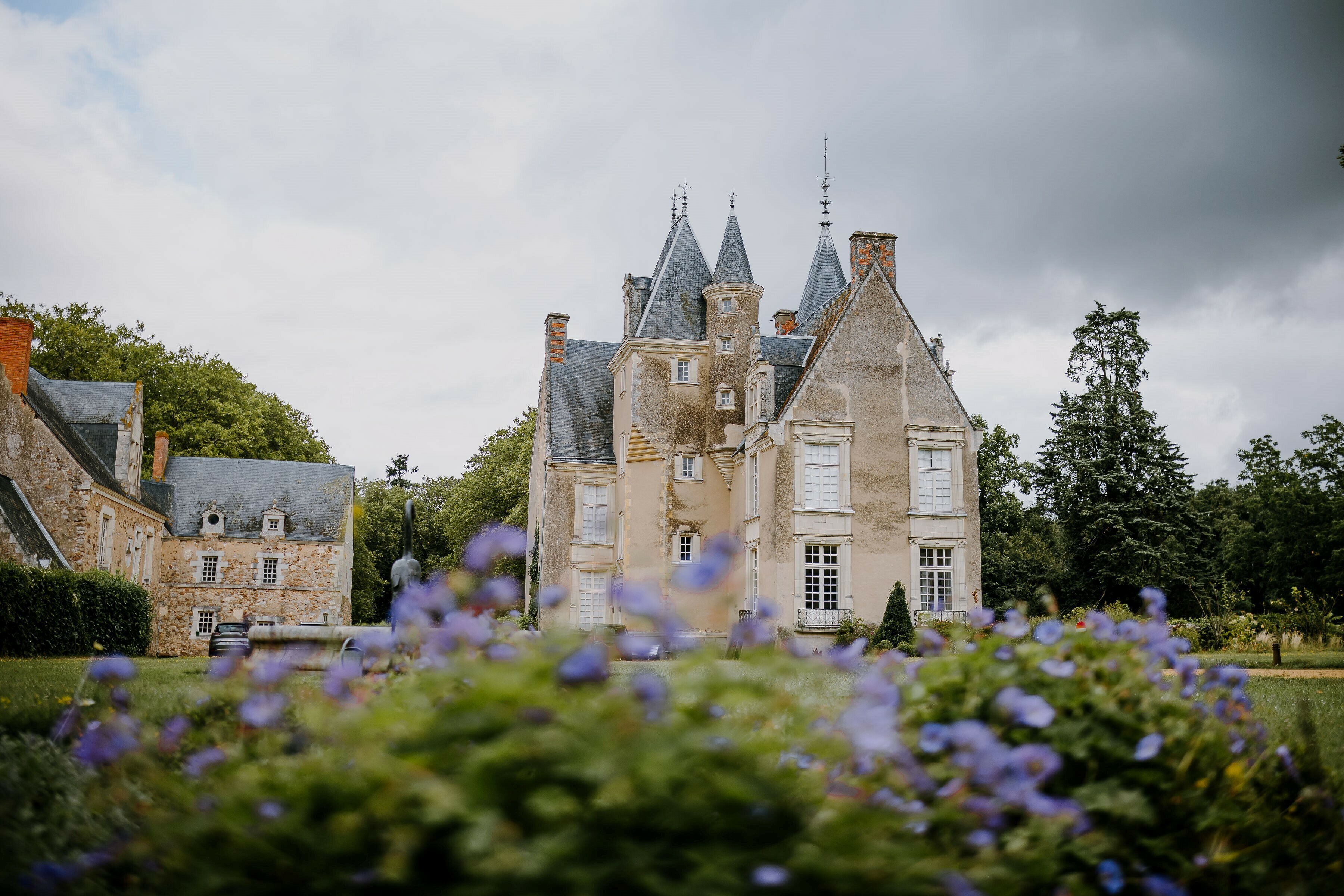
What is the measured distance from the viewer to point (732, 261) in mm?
34031

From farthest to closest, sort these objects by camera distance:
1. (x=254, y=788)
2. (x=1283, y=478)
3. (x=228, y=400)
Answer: (x=228, y=400) → (x=1283, y=478) → (x=254, y=788)

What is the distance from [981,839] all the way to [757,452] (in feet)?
92.4

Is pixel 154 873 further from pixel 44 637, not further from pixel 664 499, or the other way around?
pixel 664 499

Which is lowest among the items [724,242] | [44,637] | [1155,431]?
[44,637]

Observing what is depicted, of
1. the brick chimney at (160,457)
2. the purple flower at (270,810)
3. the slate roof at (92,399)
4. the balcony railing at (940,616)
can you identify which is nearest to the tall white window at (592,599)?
the balcony railing at (940,616)

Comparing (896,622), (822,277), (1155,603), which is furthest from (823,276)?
(1155,603)

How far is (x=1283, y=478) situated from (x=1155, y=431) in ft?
16.3

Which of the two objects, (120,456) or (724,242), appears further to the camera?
(120,456)

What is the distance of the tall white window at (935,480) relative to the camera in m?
30.0

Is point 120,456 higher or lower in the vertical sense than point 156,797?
higher

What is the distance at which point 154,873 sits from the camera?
3213mm

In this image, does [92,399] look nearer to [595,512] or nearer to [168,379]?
[168,379]

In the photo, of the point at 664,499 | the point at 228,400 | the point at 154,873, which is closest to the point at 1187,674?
the point at 154,873

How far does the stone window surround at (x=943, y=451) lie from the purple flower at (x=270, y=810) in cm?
2796
